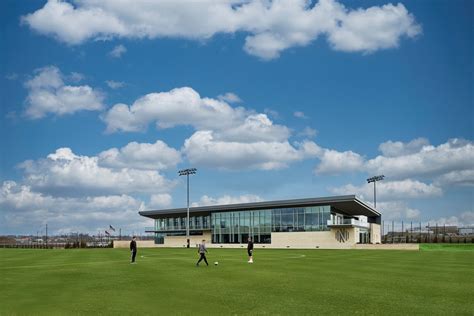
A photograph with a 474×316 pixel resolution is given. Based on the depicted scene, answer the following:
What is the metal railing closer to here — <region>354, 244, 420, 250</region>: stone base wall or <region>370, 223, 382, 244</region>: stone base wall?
<region>354, 244, 420, 250</region>: stone base wall

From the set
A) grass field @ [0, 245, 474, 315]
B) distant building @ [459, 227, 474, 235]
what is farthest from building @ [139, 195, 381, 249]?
grass field @ [0, 245, 474, 315]

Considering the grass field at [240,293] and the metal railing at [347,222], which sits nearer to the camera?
the grass field at [240,293]

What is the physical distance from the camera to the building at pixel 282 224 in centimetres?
9069

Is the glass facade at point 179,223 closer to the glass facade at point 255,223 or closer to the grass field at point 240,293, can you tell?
the glass facade at point 255,223

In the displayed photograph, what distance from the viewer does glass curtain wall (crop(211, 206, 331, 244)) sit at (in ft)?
305

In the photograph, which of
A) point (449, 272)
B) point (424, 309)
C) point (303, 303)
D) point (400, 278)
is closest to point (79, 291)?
point (303, 303)

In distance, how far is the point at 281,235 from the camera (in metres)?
96.4

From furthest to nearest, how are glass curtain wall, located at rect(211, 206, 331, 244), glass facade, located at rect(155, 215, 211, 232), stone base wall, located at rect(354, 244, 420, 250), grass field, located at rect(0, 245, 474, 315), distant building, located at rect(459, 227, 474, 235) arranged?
distant building, located at rect(459, 227, 474, 235)
glass facade, located at rect(155, 215, 211, 232)
glass curtain wall, located at rect(211, 206, 331, 244)
stone base wall, located at rect(354, 244, 420, 250)
grass field, located at rect(0, 245, 474, 315)

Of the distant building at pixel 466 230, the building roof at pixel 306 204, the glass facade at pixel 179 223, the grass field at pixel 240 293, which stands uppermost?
the building roof at pixel 306 204

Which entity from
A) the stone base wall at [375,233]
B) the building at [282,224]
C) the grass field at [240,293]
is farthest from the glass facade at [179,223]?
the grass field at [240,293]

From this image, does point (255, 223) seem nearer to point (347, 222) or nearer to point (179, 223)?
point (347, 222)

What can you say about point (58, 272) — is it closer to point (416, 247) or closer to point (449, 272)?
point (449, 272)

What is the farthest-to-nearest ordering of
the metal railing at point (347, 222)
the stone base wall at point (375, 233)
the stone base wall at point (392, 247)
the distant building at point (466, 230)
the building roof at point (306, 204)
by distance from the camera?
the distant building at point (466, 230) → the stone base wall at point (375, 233) → the metal railing at point (347, 222) → the building roof at point (306, 204) → the stone base wall at point (392, 247)

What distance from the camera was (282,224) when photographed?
97.5m
